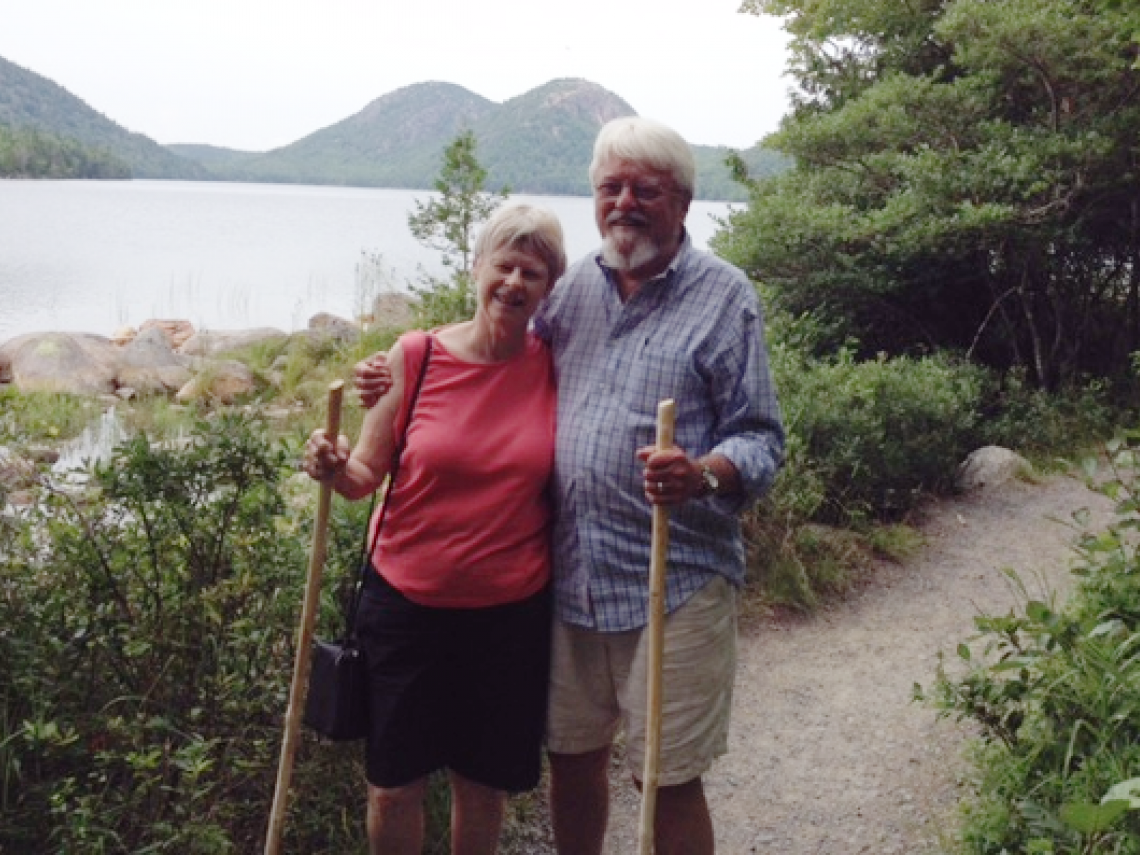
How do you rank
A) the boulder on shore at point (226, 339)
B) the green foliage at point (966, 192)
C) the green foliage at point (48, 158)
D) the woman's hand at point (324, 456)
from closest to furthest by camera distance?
the woman's hand at point (324, 456) < the green foliage at point (966, 192) < the boulder on shore at point (226, 339) < the green foliage at point (48, 158)

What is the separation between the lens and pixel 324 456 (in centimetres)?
240

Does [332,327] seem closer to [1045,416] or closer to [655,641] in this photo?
[1045,416]

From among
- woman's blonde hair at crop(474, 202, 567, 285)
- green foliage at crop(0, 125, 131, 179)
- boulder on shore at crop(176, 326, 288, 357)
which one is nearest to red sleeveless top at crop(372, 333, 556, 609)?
woman's blonde hair at crop(474, 202, 567, 285)

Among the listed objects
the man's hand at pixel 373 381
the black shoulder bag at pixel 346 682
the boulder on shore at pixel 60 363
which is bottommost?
the boulder on shore at pixel 60 363

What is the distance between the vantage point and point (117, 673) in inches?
118

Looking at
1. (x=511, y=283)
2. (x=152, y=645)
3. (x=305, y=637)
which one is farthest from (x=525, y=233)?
(x=152, y=645)

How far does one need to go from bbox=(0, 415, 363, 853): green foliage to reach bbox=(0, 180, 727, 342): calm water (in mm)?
1222

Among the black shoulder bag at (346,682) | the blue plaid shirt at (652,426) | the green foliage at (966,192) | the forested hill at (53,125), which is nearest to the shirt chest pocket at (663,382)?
the blue plaid shirt at (652,426)

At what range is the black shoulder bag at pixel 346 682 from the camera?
2.56 metres

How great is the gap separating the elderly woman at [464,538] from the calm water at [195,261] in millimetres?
349

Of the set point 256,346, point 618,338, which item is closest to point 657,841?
point 618,338

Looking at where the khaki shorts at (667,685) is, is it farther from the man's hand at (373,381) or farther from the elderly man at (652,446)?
the man's hand at (373,381)

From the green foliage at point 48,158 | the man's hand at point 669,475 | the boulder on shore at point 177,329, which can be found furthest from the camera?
the green foliage at point 48,158

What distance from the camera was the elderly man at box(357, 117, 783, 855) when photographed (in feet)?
8.04
